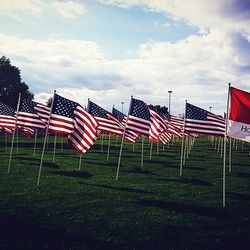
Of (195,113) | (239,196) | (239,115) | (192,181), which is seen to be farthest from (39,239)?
(192,181)

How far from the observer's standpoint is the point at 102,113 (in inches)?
834

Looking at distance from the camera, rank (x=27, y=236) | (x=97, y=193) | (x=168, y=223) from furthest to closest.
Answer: (x=97, y=193)
(x=168, y=223)
(x=27, y=236)

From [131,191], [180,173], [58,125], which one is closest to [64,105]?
[58,125]

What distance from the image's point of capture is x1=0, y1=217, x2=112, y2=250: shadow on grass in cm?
859

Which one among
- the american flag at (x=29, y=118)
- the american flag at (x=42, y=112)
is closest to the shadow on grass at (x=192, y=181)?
the american flag at (x=29, y=118)

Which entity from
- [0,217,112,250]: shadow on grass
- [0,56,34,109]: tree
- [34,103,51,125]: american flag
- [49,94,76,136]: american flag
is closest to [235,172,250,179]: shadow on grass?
[49,94,76,136]: american flag

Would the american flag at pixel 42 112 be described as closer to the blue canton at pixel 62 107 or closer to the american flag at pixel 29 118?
the american flag at pixel 29 118

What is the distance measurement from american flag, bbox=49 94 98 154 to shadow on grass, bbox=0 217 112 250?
6.20 m

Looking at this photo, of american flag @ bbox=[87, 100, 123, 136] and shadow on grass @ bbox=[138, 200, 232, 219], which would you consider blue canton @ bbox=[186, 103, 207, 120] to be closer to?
american flag @ bbox=[87, 100, 123, 136]

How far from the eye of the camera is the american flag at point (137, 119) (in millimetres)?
17984

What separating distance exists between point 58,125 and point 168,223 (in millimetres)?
7329

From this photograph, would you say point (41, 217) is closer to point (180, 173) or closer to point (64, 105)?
point (64, 105)

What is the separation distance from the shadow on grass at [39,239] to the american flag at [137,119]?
897 cm

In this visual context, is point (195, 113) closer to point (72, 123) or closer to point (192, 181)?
point (192, 181)
